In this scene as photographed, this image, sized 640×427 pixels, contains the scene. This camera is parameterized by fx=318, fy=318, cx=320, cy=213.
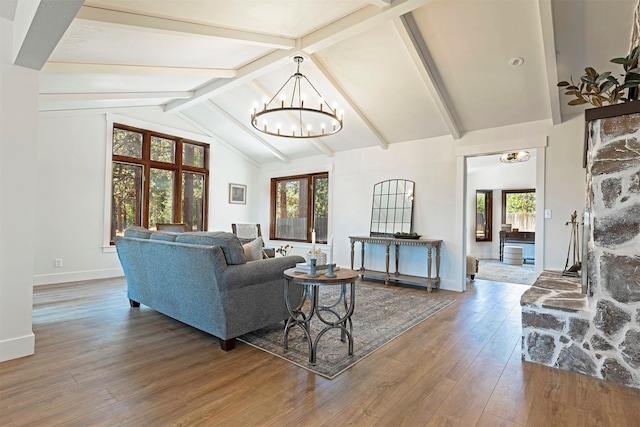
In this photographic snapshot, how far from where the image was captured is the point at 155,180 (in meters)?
6.46

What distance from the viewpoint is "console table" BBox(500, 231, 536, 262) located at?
8.75 metres

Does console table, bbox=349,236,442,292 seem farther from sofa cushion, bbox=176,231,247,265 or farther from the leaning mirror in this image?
sofa cushion, bbox=176,231,247,265

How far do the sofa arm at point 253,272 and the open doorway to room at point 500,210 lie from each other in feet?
24.5

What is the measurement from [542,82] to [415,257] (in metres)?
3.10

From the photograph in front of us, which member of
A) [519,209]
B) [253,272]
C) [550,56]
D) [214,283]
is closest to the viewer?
[214,283]

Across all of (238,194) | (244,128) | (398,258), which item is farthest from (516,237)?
(244,128)

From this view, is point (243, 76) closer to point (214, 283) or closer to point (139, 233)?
point (139, 233)

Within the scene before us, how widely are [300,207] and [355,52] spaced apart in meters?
4.14

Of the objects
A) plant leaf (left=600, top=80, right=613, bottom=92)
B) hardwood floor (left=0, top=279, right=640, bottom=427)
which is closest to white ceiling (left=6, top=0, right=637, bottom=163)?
plant leaf (left=600, top=80, right=613, bottom=92)

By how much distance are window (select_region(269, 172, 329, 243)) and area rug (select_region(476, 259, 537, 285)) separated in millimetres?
3521

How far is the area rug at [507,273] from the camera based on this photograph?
20.1ft

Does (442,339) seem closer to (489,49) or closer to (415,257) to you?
(415,257)

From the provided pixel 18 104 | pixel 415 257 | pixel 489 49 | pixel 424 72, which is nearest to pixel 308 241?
pixel 415 257

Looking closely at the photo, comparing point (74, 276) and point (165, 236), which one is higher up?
point (165, 236)
